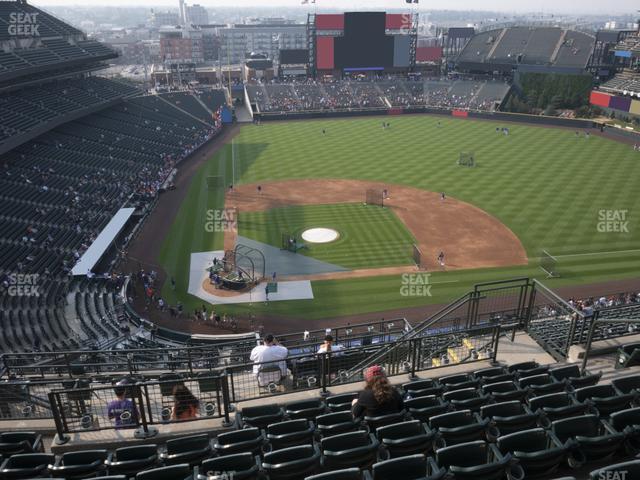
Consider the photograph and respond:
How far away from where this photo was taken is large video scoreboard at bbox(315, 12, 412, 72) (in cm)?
9125

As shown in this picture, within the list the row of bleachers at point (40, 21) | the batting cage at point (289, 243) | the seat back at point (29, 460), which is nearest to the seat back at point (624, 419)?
the seat back at point (29, 460)

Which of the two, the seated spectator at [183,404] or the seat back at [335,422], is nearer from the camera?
the seat back at [335,422]

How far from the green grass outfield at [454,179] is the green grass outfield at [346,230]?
2802 mm

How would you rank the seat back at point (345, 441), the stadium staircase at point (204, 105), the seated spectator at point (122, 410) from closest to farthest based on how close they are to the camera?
the seat back at point (345, 441) → the seated spectator at point (122, 410) → the stadium staircase at point (204, 105)

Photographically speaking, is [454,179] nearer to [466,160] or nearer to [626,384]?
[466,160]

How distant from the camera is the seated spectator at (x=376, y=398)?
7.80m

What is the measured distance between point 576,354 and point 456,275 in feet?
62.6

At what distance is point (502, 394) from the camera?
28.5 ft

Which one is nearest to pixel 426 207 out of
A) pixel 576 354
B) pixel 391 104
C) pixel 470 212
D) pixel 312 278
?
pixel 470 212

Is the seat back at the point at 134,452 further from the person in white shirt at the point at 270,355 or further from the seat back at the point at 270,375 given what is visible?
the person in white shirt at the point at 270,355
